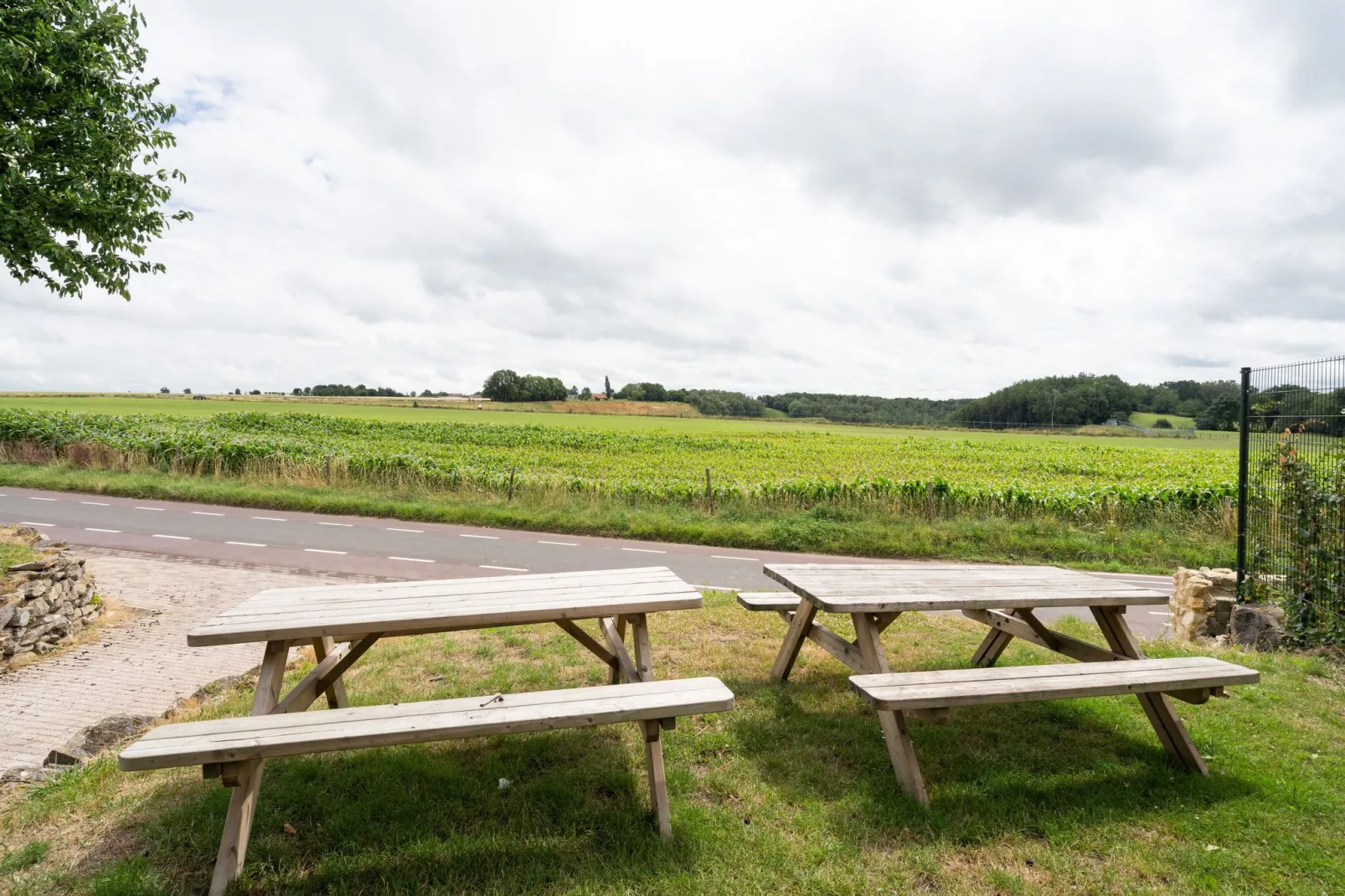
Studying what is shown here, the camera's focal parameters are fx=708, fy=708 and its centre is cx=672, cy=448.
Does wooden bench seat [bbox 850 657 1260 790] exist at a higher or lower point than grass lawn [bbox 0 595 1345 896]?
higher

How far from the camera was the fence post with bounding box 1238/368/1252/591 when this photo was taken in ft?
23.9

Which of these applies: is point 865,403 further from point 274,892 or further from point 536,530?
point 274,892

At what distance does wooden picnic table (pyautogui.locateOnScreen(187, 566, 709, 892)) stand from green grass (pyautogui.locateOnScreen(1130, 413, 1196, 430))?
275 ft

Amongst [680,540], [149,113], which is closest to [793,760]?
[680,540]

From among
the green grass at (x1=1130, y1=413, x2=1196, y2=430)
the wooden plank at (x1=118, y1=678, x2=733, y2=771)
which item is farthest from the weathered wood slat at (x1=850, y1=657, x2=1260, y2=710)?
the green grass at (x1=1130, y1=413, x2=1196, y2=430)

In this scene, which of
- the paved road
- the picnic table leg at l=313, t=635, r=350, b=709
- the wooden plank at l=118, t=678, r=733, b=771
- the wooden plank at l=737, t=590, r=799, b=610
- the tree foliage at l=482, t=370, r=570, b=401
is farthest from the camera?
the tree foliage at l=482, t=370, r=570, b=401

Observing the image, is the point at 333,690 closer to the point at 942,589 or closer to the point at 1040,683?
the point at 942,589

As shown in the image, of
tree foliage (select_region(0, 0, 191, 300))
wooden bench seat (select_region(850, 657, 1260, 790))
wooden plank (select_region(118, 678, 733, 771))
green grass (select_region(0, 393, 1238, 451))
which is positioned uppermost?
tree foliage (select_region(0, 0, 191, 300))

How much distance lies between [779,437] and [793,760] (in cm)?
4591

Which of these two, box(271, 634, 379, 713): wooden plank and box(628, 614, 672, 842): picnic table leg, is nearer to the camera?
box(628, 614, 672, 842): picnic table leg

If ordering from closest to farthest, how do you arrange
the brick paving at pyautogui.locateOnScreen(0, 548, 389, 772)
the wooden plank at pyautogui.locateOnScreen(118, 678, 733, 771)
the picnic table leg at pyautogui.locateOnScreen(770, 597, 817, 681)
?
the wooden plank at pyautogui.locateOnScreen(118, 678, 733, 771) < the picnic table leg at pyautogui.locateOnScreen(770, 597, 817, 681) < the brick paving at pyautogui.locateOnScreen(0, 548, 389, 772)

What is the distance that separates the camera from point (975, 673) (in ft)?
11.4

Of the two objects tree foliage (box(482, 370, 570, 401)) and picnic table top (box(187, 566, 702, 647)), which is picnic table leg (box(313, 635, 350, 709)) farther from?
tree foliage (box(482, 370, 570, 401))

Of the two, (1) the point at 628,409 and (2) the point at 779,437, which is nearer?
(2) the point at 779,437
